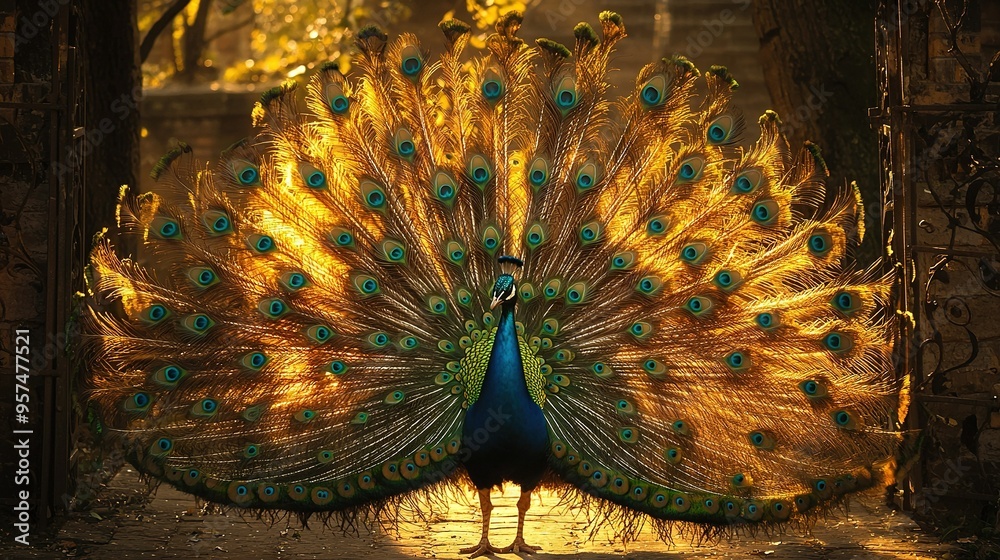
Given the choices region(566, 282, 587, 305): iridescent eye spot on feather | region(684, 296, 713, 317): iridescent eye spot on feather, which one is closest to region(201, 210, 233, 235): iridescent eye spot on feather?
region(566, 282, 587, 305): iridescent eye spot on feather

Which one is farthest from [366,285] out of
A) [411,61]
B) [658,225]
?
[658,225]

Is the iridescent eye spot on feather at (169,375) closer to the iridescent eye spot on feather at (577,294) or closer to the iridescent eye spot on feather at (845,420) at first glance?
the iridescent eye spot on feather at (577,294)

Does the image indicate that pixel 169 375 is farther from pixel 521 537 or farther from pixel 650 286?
pixel 650 286

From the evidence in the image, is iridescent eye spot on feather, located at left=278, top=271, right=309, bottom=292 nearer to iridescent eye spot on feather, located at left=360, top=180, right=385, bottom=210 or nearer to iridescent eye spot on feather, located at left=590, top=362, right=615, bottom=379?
iridescent eye spot on feather, located at left=360, top=180, right=385, bottom=210

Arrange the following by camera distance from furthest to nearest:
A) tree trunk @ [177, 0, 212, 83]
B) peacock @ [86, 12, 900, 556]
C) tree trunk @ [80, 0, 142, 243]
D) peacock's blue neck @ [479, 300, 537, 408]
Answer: tree trunk @ [177, 0, 212, 83], tree trunk @ [80, 0, 142, 243], peacock @ [86, 12, 900, 556], peacock's blue neck @ [479, 300, 537, 408]

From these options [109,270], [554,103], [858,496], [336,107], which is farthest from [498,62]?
[858,496]

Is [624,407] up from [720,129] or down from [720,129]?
down
